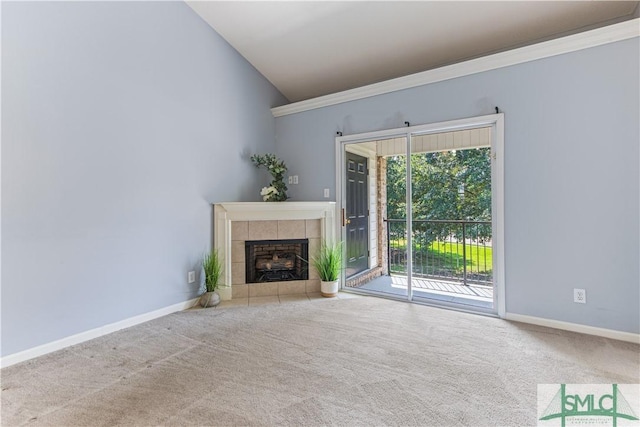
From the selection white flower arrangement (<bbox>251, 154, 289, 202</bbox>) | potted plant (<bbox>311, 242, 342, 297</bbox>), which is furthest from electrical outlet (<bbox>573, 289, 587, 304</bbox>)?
white flower arrangement (<bbox>251, 154, 289, 202</bbox>)

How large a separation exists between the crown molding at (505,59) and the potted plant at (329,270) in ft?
6.46

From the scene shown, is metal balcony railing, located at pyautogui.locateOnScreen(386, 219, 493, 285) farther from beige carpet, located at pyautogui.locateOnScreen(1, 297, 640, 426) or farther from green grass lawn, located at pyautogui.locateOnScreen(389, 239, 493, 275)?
beige carpet, located at pyautogui.locateOnScreen(1, 297, 640, 426)

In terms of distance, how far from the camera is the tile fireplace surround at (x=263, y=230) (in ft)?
12.2

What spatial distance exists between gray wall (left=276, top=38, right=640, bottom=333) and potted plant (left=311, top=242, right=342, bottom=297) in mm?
1838

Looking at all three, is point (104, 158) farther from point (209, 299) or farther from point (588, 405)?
point (588, 405)

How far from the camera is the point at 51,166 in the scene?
2352 millimetres

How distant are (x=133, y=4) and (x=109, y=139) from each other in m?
1.32

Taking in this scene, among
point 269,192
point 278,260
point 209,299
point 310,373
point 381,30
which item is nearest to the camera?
point 310,373

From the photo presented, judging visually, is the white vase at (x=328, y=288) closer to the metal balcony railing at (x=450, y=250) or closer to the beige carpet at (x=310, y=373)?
the beige carpet at (x=310, y=373)

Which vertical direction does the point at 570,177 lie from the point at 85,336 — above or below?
above

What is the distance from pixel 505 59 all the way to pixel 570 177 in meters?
1.24

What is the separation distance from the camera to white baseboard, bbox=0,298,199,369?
2.18 m

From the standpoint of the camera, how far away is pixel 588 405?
5.54 ft

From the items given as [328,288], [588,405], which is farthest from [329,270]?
[588,405]
